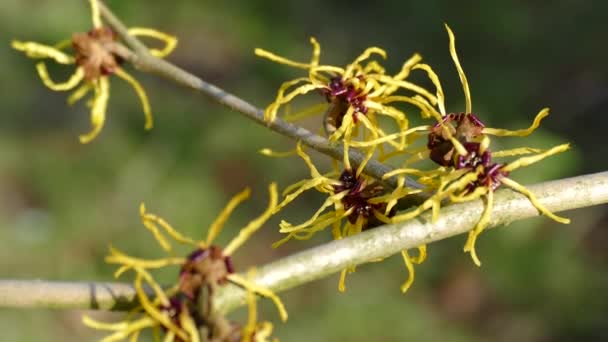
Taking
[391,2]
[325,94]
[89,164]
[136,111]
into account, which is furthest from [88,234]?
[325,94]

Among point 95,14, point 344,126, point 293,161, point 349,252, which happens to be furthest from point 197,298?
point 293,161

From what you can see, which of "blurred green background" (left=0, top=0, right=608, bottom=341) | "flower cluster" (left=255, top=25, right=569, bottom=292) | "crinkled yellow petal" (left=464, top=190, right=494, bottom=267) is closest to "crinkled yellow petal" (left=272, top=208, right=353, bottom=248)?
"flower cluster" (left=255, top=25, right=569, bottom=292)

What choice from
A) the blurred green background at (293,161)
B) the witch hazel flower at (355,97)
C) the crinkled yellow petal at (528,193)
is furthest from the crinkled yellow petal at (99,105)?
the blurred green background at (293,161)

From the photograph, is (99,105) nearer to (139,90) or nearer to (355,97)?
(139,90)

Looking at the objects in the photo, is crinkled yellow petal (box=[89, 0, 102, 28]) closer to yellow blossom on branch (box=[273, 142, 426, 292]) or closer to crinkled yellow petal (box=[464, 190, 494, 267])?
yellow blossom on branch (box=[273, 142, 426, 292])

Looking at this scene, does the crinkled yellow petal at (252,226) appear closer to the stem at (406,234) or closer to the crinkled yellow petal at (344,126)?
the stem at (406,234)
